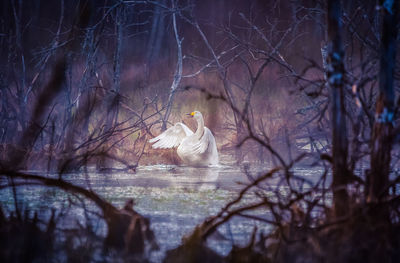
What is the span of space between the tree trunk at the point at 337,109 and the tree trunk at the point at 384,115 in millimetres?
139

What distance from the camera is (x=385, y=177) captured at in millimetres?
2430

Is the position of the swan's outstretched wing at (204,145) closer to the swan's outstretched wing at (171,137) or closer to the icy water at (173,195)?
the icy water at (173,195)

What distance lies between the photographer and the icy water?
9.86 ft

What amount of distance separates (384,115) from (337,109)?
8.6 inches

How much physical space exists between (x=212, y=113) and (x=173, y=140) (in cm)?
111

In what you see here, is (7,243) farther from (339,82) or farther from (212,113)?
(212,113)

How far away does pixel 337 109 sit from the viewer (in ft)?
8.27

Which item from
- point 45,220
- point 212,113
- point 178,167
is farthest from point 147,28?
point 45,220

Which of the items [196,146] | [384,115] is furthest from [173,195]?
[196,146]

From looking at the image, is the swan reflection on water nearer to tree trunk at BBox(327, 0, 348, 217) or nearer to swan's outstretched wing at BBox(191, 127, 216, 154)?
swan's outstretched wing at BBox(191, 127, 216, 154)

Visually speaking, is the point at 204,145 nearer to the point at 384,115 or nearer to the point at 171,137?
the point at 171,137

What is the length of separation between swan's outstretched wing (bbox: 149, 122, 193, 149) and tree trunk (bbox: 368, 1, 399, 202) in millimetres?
4531

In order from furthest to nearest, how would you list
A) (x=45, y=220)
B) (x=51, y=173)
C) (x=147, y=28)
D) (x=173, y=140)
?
(x=147, y=28)
(x=173, y=140)
(x=51, y=173)
(x=45, y=220)

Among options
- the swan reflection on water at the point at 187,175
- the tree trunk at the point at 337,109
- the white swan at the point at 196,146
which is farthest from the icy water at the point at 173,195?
the tree trunk at the point at 337,109
